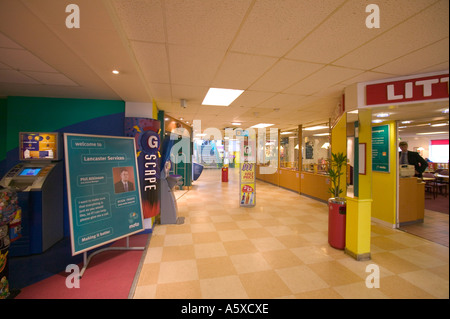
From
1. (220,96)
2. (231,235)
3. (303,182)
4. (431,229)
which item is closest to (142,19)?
(220,96)

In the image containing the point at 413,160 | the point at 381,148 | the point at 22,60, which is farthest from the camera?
the point at 413,160

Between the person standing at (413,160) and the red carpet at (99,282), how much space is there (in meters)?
6.47

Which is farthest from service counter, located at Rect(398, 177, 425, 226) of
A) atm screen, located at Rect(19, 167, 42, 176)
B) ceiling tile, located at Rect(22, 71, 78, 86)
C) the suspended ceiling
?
atm screen, located at Rect(19, 167, 42, 176)

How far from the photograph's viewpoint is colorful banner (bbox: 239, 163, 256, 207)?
19.9 feet

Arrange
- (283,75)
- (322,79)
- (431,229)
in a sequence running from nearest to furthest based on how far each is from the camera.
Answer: (283,75)
(322,79)
(431,229)

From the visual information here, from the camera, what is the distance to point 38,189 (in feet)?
10.4

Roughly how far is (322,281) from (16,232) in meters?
4.35

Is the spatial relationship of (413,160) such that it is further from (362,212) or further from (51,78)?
(51,78)

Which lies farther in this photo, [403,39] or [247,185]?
[247,185]

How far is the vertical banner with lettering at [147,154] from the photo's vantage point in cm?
384

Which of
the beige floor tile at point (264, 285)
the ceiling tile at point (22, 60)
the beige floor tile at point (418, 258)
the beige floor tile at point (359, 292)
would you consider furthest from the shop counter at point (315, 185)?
the ceiling tile at point (22, 60)

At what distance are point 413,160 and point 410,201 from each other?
1149mm

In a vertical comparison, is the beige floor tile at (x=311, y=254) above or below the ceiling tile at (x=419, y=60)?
below

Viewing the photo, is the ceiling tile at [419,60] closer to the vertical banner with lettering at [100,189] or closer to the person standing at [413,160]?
the person standing at [413,160]
